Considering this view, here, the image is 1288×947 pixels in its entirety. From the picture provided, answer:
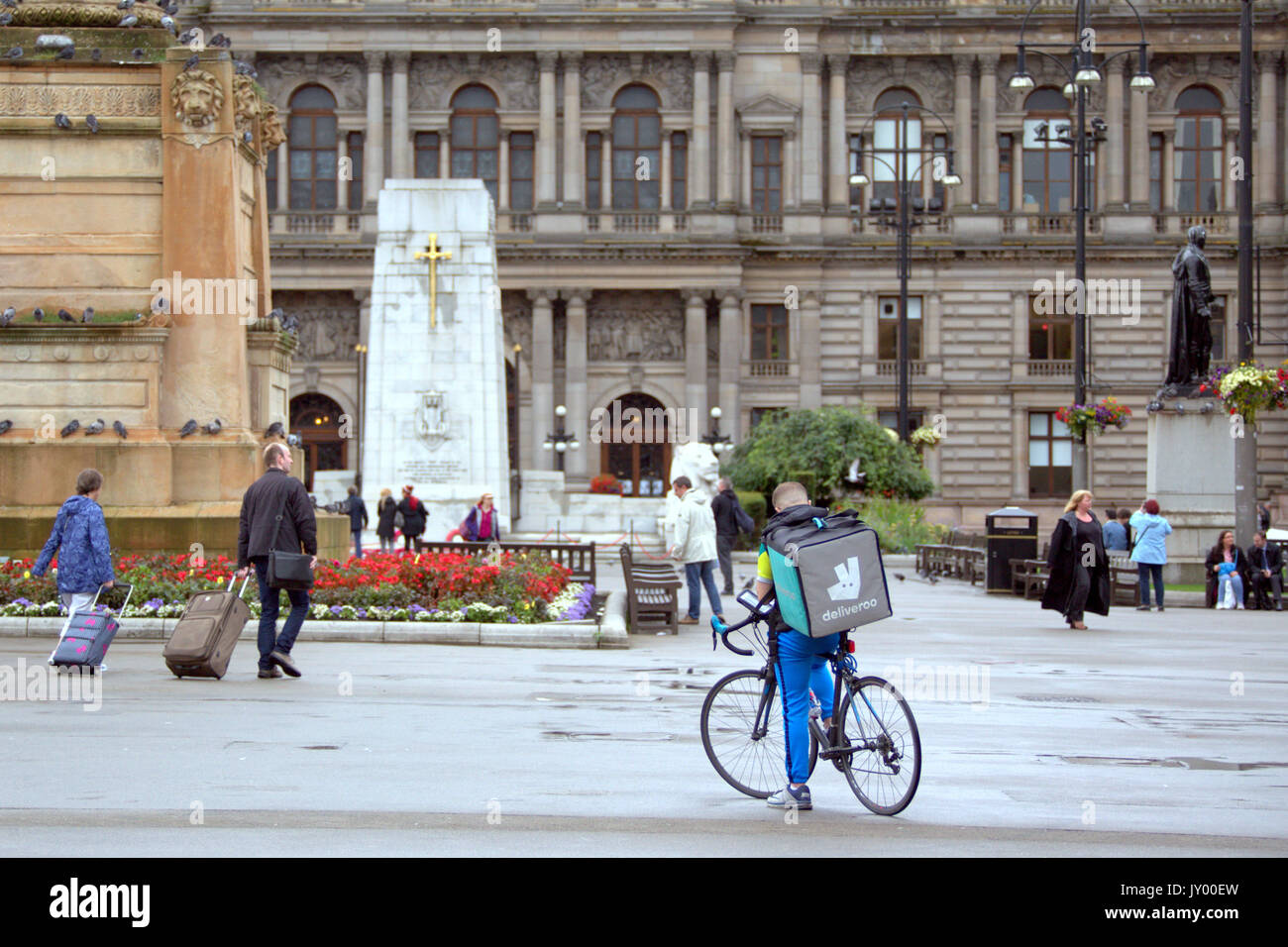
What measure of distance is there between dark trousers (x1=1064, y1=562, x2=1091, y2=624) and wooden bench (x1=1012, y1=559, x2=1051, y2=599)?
5.47 metres

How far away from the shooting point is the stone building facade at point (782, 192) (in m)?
63.1

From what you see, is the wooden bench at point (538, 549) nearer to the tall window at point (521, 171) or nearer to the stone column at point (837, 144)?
the tall window at point (521, 171)

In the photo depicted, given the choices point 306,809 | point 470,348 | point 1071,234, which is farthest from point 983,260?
point 306,809

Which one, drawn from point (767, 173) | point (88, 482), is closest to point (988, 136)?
point (767, 173)

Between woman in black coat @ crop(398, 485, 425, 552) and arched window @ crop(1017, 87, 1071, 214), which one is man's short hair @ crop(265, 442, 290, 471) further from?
arched window @ crop(1017, 87, 1071, 214)

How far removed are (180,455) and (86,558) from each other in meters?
4.33

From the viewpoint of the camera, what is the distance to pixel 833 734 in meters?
8.56

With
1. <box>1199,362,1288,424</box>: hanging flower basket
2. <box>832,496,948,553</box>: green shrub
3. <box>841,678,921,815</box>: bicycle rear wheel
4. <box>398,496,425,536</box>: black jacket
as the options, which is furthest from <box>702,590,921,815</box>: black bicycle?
<box>832,496,948,553</box>: green shrub

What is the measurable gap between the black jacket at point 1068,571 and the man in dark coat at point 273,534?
10.5 metres

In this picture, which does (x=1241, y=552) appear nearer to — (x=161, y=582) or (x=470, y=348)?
(x=470, y=348)

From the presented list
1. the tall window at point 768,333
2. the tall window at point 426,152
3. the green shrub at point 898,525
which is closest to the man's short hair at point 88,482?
the green shrub at point 898,525

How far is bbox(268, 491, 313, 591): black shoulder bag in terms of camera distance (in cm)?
1291

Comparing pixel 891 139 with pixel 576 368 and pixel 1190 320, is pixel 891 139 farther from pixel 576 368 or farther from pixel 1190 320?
pixel 1190 320

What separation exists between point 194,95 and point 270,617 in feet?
24.4
